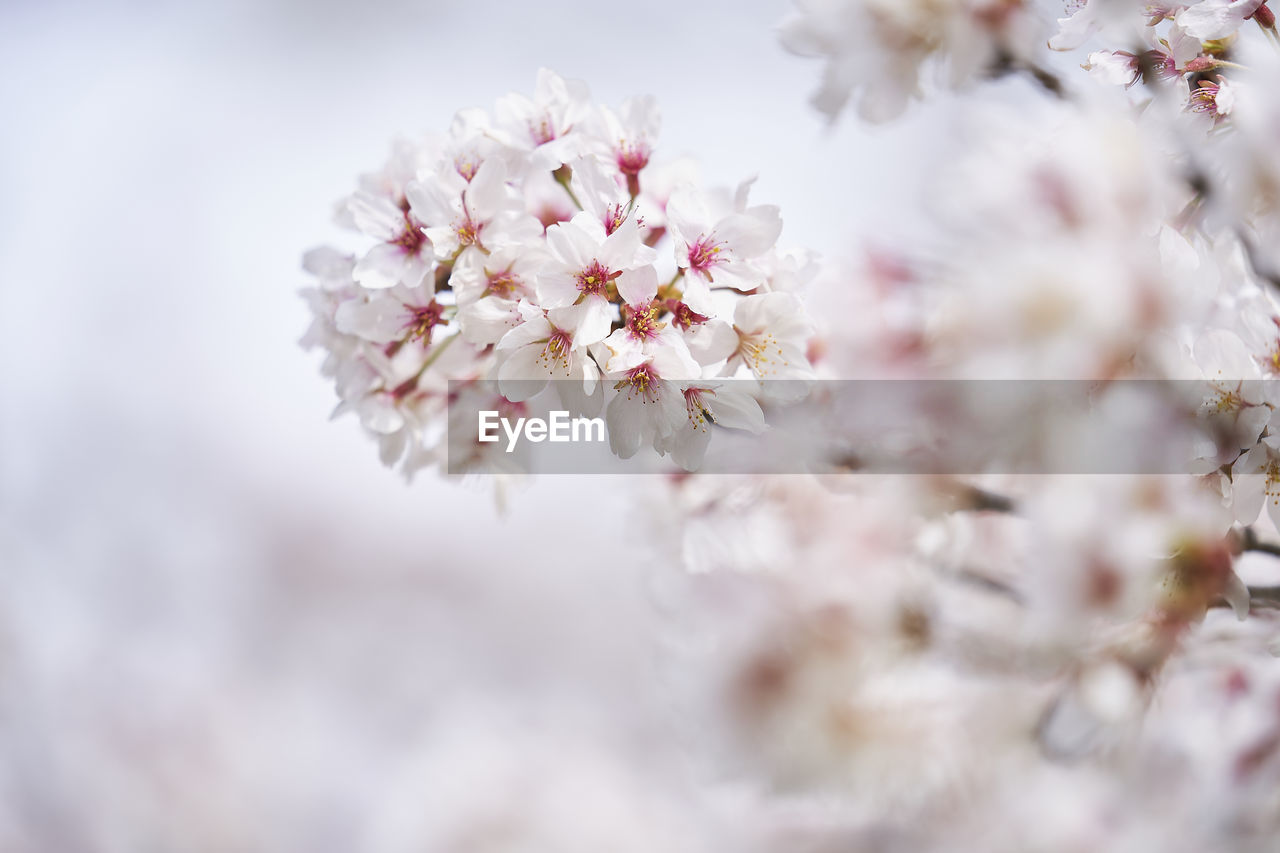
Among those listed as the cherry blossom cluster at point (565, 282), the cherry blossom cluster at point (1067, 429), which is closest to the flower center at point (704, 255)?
the cherry blossom cluster at point (565, 282)

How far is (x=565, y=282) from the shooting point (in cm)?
35

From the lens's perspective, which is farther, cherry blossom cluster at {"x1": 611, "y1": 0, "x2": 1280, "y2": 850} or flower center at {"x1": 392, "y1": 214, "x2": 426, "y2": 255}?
flower center at {"x1": 392, "y1": 214, "x2": 426, "y2": 255}

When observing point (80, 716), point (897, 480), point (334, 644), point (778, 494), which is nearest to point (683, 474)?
point (778, 494)

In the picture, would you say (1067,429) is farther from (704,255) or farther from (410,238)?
(410,238)

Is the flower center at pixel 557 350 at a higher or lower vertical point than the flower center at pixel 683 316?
lower

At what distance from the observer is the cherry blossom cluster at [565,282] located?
353 millimetres

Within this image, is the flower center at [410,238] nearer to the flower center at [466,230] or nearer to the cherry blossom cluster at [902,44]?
the flower center at [466,230]

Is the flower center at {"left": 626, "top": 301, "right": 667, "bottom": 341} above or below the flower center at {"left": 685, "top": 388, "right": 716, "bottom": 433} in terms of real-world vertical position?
above

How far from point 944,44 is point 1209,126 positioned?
146 mm

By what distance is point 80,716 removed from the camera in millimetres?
2088

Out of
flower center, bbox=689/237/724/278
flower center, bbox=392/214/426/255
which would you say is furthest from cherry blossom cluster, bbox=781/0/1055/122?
flower center, bbox=392/214/426/255

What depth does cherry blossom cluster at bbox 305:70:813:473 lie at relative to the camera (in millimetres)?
353

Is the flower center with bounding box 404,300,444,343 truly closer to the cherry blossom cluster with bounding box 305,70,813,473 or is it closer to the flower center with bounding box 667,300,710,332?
the cherry blossom cluster with bounding box 305,70,813,473


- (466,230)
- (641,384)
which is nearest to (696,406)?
(641,384)
